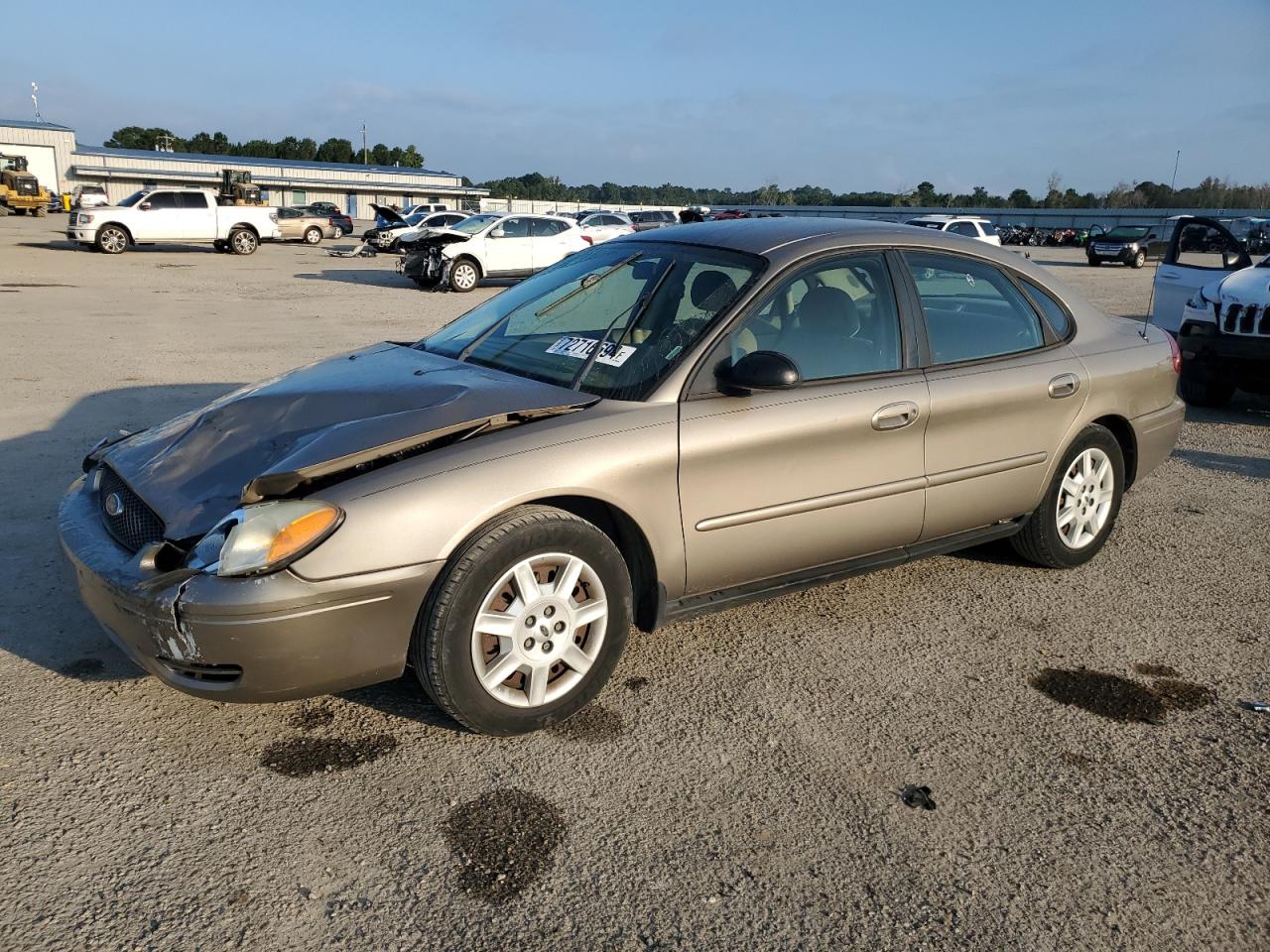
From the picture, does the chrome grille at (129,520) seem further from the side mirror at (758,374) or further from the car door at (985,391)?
the car door at (985,391)

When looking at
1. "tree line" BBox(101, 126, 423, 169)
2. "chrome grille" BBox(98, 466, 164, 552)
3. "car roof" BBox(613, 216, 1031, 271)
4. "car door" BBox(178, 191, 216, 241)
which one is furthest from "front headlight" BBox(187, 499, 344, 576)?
"tree line" BBox(101, 126, 423, 169)

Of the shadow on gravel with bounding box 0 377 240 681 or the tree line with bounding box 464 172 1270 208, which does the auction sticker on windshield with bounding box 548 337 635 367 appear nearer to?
the shadow on gravel with bounding box 0 377 240 681

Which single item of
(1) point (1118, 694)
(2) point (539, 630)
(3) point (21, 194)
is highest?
(3) point (21, 194)

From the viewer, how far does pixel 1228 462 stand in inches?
267

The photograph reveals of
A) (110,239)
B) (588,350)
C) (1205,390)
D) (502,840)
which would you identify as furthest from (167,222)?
(502,840)

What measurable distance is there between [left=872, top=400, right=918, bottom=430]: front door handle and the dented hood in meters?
1.17

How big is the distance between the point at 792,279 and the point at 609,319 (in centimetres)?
73

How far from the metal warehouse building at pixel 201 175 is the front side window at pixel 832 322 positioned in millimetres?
64974

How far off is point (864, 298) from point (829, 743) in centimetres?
182

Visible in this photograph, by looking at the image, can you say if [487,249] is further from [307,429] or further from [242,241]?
[307,429]

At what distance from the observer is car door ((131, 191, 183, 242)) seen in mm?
26266

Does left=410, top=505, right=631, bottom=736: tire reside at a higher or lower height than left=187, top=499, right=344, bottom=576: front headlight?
lower

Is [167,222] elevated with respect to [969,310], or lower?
lower

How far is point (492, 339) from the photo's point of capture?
410cm
